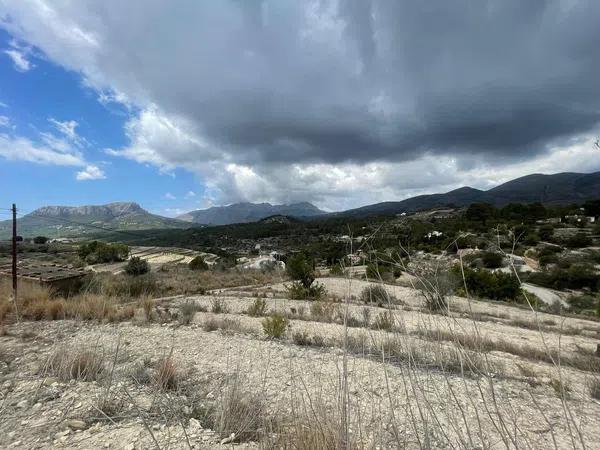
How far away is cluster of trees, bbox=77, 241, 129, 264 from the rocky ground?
3892cm

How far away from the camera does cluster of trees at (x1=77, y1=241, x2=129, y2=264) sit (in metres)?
42.9

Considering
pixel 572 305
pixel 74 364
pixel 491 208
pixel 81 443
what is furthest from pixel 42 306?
pixel 491 208

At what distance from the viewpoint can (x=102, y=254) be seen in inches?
1721

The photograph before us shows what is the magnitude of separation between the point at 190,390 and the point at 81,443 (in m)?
1.51

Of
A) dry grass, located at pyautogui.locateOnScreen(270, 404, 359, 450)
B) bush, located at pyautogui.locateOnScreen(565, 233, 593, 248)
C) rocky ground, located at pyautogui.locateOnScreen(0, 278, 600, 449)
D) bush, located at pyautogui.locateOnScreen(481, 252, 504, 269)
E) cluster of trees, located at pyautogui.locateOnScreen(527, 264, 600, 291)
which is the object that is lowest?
cluster of trees, located at pyautogui.locateOnScreen(527, 264, 600, 291)

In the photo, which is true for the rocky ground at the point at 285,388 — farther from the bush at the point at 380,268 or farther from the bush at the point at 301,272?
the bush at the point at 301,272

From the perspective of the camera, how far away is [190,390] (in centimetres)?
452

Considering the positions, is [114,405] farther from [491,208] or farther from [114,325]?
[491,208]

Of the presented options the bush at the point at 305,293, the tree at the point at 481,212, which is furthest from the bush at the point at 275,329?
the tree at the point at 481,212

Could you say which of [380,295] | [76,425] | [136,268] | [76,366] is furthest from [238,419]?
[136,268]

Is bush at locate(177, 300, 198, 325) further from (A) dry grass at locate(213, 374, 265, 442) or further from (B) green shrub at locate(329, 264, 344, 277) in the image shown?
(A) dry grass at locate(213, 374, 265, 442)

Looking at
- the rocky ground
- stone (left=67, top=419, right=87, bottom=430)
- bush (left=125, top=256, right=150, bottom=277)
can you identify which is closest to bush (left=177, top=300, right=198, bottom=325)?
the rocky ground

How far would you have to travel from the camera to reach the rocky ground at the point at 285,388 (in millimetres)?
2426

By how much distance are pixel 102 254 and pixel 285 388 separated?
46.9 m
